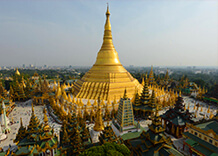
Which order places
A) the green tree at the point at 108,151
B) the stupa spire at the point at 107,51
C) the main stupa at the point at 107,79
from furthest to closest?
1. the stupa spire at the point at 107,51
2. the main stupa at the point at 107,79
3. the green tree at the point at 108,151

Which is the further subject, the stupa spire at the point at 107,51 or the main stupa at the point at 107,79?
the stupa spire at the point at 107,51

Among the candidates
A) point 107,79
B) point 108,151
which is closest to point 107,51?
point 107,79

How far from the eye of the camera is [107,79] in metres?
25.2

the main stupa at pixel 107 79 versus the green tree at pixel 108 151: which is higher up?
the main stupa at pixel 107 79

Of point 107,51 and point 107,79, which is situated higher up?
point 107,51

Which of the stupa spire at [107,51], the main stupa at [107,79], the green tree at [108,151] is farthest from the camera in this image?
the stupa spire at [107,51]

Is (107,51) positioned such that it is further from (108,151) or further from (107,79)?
(108,151)

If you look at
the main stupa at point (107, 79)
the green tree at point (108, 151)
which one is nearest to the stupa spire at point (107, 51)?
the main stupa at point (107, 79)

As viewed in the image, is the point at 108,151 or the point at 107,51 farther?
the point at 107,51

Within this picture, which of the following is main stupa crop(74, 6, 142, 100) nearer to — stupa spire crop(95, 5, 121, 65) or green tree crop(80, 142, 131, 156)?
stupa spire crop(95, 5, 121, 65)

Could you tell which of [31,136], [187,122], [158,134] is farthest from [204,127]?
[31,136]

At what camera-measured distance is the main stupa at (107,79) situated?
77.5 feet

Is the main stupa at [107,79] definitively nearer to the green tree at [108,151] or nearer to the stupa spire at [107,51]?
the stupa spire at [107,51]

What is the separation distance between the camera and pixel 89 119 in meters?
18.9
